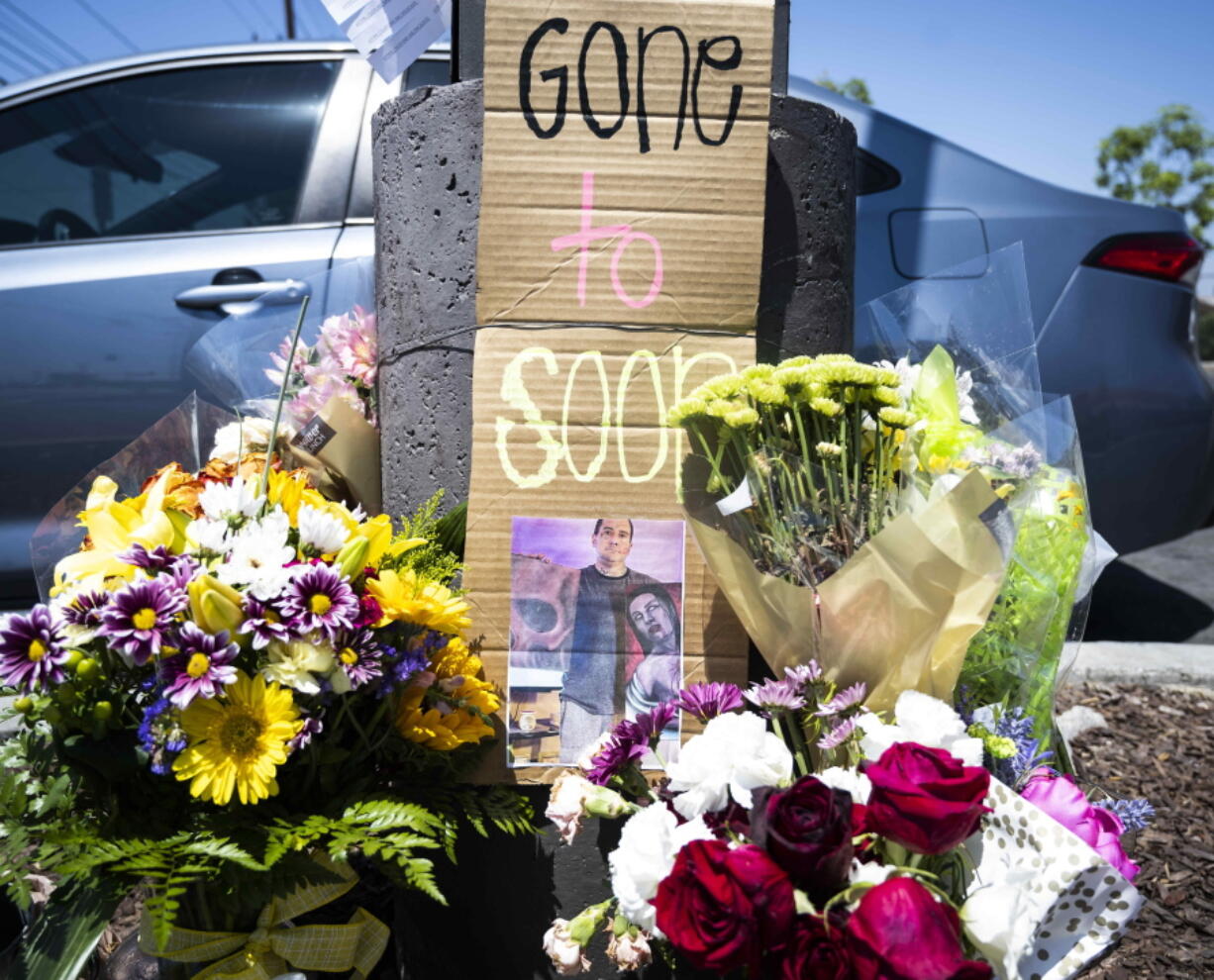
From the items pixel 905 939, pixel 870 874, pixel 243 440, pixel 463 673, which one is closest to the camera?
pixel 905 939

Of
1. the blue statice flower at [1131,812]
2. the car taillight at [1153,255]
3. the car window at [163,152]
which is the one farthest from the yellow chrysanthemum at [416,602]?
the car taillight at [1153,255]

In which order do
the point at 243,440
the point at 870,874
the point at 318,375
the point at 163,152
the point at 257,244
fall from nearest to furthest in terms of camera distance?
→ the point at 870,874 → the point at 243,440 → the point at 318,375 → the point at 257,244 → the point at 163,152

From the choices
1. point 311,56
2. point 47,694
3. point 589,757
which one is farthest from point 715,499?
point 311,56

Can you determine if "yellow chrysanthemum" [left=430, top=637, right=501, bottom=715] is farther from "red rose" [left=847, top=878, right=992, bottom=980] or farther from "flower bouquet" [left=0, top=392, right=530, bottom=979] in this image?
"red rose" [left=847, top=878, right=992, bottom=980]

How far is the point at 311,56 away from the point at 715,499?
8.63 feet

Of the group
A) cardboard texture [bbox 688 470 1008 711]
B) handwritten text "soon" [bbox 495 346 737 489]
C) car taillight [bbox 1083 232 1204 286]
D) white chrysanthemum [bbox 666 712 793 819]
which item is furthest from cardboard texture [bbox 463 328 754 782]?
car taillight [bbox 1083 232 1204 286]

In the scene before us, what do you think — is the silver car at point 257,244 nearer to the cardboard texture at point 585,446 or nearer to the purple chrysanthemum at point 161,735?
the cardboard texture at point 585,446

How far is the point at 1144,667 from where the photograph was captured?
328cm

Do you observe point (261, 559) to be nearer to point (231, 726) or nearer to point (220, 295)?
point (231, 726)

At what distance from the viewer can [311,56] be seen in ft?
11.2

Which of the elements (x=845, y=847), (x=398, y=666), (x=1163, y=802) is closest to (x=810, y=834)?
(x=845, y=847)

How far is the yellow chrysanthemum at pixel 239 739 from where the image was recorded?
4.07 ft

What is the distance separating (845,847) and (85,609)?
0.91m

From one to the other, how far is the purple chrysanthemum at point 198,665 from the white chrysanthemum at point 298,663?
0.05m
